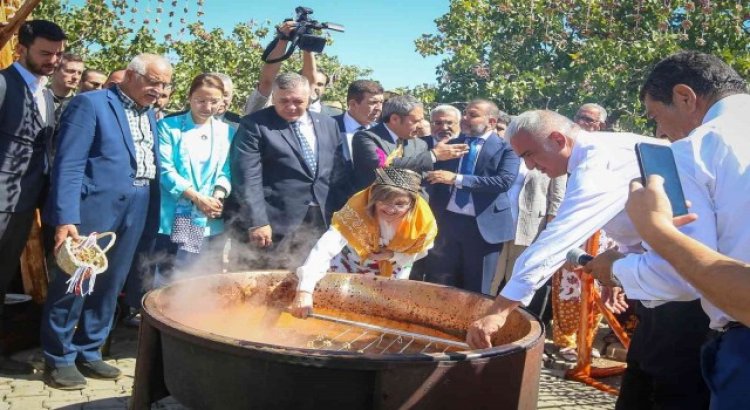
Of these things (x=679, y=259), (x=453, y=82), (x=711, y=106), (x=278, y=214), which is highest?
(x=453, y=82)

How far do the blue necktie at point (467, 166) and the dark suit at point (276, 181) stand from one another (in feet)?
3.86

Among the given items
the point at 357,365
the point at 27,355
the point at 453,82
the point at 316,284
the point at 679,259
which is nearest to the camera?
the point at 679,259

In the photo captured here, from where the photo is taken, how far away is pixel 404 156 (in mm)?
4973

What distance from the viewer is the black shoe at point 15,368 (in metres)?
4.12

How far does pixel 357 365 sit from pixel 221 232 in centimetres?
282

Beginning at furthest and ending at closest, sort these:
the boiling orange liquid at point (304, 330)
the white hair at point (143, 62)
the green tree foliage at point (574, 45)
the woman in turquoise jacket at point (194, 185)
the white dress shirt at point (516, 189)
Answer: the green tree foliage at point (574, 45) → the white dress shirt at point (516, 189) → the woman in turquoise jacket at point (194, 185) → the white hair at point (143, 62) → the boiling orange liquid at point (304, 330)

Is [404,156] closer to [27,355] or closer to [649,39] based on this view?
[27,355]

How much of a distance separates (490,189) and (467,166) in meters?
0.32

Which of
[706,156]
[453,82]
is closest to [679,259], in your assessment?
[706,156]

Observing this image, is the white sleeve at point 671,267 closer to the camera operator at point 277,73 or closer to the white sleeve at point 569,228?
the white sleeve at point 569,228

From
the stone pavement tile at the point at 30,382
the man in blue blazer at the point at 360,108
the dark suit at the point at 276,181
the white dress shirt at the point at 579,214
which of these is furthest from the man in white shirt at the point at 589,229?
the stone pavement tile at the point at 30,382

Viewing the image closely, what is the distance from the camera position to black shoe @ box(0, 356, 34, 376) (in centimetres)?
412

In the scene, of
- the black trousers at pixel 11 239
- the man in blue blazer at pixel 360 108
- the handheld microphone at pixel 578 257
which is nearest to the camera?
the handheld microphone at pixel 578 257

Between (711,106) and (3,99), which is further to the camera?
(3,99)
